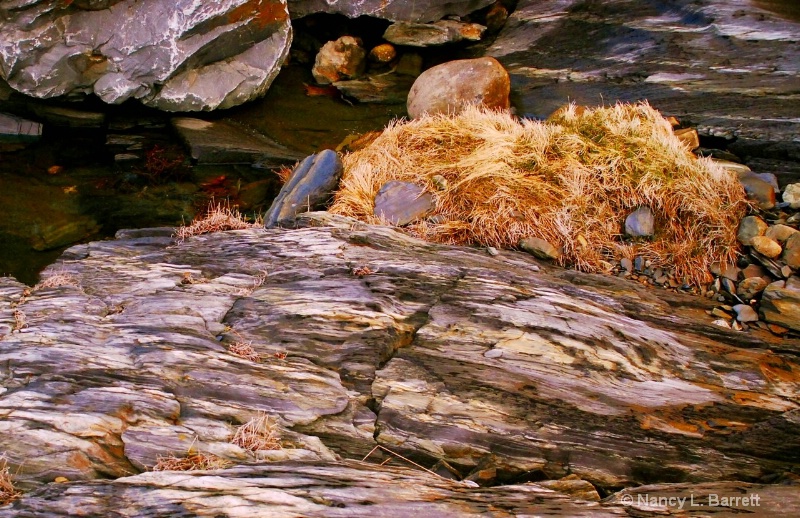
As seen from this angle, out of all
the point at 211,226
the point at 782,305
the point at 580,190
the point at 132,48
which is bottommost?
the point at 782,305

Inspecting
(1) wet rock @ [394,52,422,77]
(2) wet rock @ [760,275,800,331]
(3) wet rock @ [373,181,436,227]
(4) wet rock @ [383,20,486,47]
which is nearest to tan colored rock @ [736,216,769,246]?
(2) wet rock @ [760,275,800,331]

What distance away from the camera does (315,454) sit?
13.1 ft

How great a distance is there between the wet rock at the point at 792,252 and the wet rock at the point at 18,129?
1222cm

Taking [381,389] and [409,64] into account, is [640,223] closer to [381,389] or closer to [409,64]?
[381,389]

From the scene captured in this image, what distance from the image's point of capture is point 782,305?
612 cm

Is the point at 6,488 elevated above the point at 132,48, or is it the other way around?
the point at 132,48

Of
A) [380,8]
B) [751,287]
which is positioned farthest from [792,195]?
[380,8]

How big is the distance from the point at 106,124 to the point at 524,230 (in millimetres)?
9230

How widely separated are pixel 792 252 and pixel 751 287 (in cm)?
56

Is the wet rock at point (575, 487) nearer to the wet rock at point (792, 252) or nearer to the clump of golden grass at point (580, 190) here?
the clump of golden grass at point (580, 190)

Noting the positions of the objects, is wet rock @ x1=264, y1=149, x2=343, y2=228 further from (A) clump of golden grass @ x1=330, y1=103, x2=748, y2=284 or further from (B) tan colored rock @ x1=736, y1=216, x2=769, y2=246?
(B) tan colored rock @ x1=736, y1=216, x2=769, y2=246

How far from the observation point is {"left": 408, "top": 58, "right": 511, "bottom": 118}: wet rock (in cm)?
1111

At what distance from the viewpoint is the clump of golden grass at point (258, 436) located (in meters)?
3.95

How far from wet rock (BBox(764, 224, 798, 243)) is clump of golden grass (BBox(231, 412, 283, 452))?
220 inches
